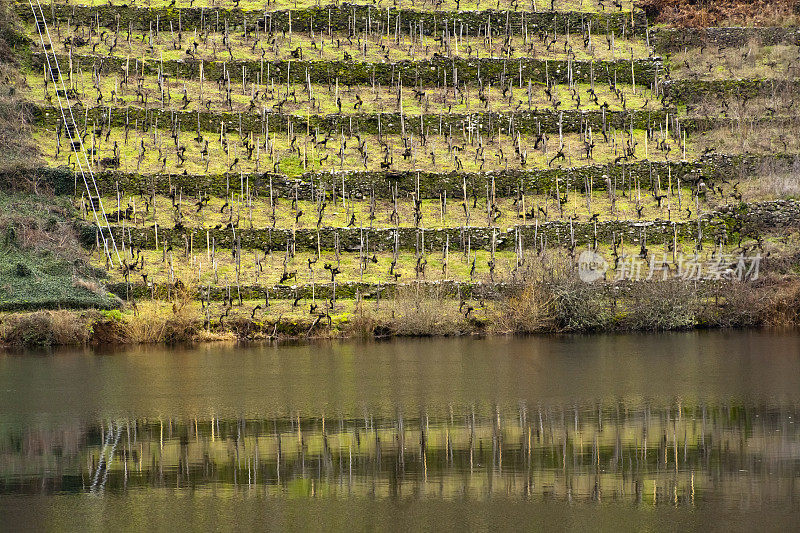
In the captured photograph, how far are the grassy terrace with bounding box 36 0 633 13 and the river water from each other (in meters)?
40.0

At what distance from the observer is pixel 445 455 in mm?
18109

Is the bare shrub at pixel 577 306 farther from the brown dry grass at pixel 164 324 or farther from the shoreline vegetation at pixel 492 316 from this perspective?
the brown dry grass at pixel 164 324

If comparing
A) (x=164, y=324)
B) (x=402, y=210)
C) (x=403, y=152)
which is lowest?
(x=164, y=324)

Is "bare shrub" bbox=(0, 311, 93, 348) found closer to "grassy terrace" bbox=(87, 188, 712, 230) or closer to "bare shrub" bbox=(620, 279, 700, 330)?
"grassy terrace" bbox=(87, 188, 712, 230)

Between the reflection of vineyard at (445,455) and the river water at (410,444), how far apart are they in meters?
0.06

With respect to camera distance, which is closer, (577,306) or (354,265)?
(577,306)

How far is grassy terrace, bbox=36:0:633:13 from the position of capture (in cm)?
6794

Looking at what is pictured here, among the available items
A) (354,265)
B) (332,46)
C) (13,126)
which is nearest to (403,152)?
(354,265)

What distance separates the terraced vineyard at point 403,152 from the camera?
152 ft

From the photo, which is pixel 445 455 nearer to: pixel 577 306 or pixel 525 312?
pixel 525 312

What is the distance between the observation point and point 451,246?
50.9 metres

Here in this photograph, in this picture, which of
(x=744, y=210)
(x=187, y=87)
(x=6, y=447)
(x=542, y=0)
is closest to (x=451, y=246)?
(x=744, y=210)

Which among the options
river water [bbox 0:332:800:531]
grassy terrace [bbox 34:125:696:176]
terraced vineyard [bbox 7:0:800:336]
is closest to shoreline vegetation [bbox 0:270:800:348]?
terraced vineyard [bbox 7:0:800:336]

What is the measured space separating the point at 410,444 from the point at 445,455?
48.0 inches
